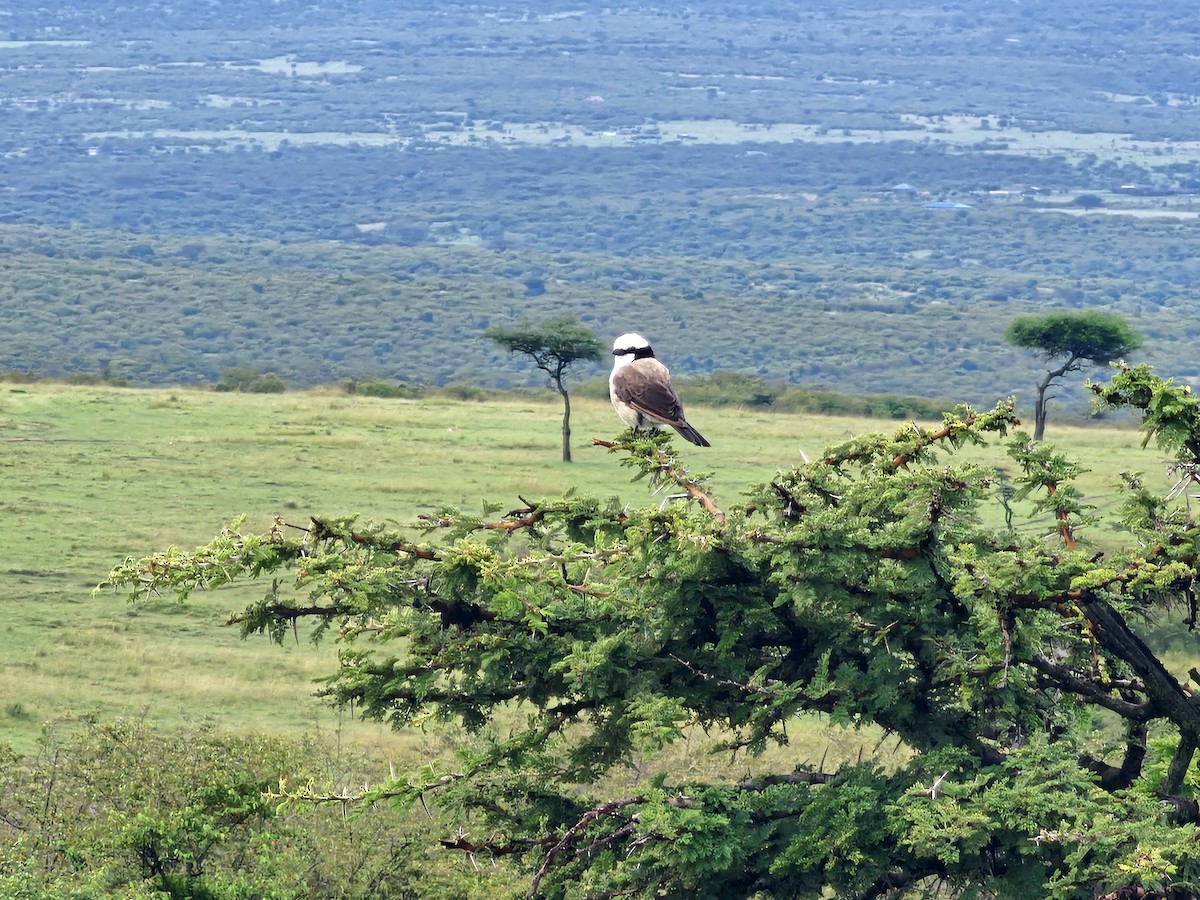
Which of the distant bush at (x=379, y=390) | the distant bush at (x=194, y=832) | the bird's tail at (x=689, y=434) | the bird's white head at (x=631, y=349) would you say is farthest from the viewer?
the distant bush at (x=379, y=390)

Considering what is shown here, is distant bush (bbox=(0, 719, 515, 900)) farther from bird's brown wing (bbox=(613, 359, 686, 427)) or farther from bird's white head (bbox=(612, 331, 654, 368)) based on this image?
bird's white head (bbox=(612, 331, 654, 368))

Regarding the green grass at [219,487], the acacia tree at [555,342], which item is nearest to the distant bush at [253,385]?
the green grass at [219,487]

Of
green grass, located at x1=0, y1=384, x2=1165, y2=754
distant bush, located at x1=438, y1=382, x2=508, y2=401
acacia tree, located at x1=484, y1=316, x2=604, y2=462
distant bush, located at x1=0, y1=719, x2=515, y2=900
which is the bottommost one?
distant bush, located at x1=438, y1=382, x2=508, y2=401

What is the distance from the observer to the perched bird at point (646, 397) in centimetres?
1159

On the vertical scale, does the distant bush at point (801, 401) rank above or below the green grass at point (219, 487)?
below

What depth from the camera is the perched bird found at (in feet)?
38.0

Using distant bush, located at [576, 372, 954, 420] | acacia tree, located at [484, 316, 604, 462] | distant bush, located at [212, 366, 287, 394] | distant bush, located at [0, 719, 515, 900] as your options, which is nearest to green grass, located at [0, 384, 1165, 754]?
acacia tree, located at [484, 316, 604, 462]

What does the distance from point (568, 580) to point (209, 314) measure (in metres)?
93.0

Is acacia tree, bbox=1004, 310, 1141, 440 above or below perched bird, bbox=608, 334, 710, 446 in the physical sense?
below

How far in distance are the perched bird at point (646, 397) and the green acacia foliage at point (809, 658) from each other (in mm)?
2399

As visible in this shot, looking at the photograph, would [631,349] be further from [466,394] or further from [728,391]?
[728,391]

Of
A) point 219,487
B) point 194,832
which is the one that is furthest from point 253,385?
point 194,832

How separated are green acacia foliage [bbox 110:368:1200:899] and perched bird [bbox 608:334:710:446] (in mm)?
2399

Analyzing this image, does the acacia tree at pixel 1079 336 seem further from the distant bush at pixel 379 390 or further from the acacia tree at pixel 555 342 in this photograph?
the distant bush at pixel 379 390
